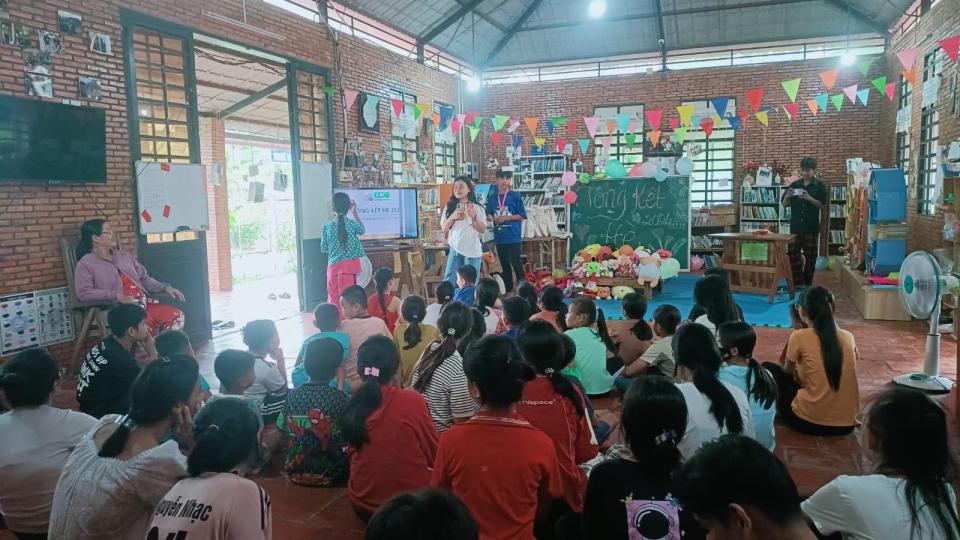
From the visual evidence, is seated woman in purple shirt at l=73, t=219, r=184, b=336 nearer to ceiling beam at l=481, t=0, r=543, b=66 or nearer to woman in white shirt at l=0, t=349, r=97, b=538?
woman in white shirt at l=0, t=349, r=97, b=538

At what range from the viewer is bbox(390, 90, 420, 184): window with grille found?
412 inches

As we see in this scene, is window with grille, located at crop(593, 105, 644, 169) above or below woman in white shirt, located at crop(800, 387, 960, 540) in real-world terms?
above

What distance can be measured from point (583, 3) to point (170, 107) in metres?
8.34

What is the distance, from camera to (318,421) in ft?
9.62

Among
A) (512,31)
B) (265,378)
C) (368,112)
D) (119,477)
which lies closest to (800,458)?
(265,378)

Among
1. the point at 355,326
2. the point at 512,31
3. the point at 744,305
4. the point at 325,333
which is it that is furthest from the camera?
the point at 512,31

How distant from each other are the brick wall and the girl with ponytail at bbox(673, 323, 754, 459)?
212 inches

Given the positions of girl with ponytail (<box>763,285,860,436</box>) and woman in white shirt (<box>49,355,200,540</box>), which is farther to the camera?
girl with ponytail (<box>763,285,860,436</box>)

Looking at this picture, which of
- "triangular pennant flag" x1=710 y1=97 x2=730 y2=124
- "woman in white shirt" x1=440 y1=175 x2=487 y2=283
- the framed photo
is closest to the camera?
"woman in white shirt" x1=440 y1=175 x2=487 y2=283

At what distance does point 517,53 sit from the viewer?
1338cm

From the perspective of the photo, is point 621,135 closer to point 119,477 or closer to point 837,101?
A: point 837,101

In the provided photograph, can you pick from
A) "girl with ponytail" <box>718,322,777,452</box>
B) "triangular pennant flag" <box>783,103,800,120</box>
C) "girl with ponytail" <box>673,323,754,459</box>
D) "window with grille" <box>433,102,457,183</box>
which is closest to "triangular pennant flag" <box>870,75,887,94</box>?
"triangular pennant flag" <box>783,103,800,120</box>

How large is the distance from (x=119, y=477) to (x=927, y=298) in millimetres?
4708

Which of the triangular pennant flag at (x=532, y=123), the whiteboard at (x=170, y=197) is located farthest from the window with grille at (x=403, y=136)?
the whiteboard at (x=170, y=197)
